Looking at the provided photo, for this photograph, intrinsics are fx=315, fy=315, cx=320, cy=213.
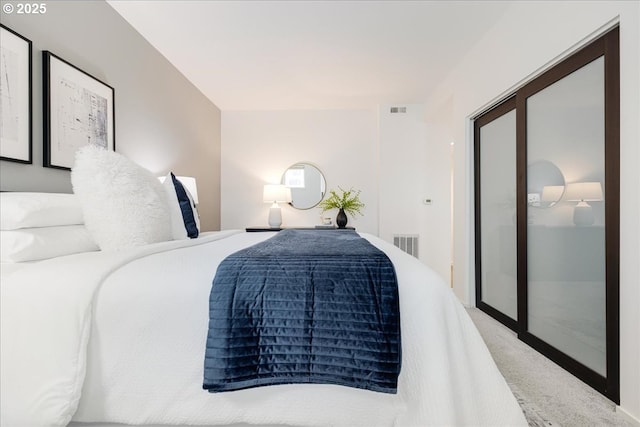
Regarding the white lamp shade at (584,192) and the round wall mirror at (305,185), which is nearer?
the white lamp shade at (584,192)

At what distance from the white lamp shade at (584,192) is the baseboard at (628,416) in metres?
1.04

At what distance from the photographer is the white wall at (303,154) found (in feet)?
16.0

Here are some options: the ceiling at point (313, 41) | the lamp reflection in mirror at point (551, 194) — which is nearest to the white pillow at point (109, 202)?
the ceiling at point (313, 41)

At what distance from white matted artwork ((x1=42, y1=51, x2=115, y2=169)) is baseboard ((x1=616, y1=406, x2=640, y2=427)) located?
330 centimetres

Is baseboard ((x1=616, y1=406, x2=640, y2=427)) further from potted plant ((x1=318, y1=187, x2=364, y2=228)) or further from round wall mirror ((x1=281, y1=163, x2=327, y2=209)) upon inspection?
round wall mirror ((x1=281, y1=163, x2=327, y2=209))

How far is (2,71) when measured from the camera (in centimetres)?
161

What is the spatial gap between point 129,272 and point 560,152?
8.17 ft

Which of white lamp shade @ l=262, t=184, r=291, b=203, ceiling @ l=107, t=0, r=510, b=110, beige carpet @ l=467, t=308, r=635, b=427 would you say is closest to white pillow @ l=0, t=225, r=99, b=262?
ceiling @ l=107, t=0, r=510, b=110

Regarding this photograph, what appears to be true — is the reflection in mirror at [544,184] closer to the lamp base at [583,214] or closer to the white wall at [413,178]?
the lamp base at [583,214]

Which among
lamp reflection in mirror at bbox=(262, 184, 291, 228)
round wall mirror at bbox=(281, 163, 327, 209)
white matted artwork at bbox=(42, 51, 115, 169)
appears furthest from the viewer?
round wall mirror at bbox=(281, 163, 327, 209)

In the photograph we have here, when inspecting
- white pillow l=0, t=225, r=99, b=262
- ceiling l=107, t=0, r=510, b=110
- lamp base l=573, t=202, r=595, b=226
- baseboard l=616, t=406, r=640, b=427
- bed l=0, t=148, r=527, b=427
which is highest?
ceiling l=107, t=0, r=510, b=110

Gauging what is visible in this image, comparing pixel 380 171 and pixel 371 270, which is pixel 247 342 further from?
pixel 380 171

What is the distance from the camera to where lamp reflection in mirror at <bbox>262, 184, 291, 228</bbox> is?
4.51 metres

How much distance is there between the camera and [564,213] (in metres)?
2.00
